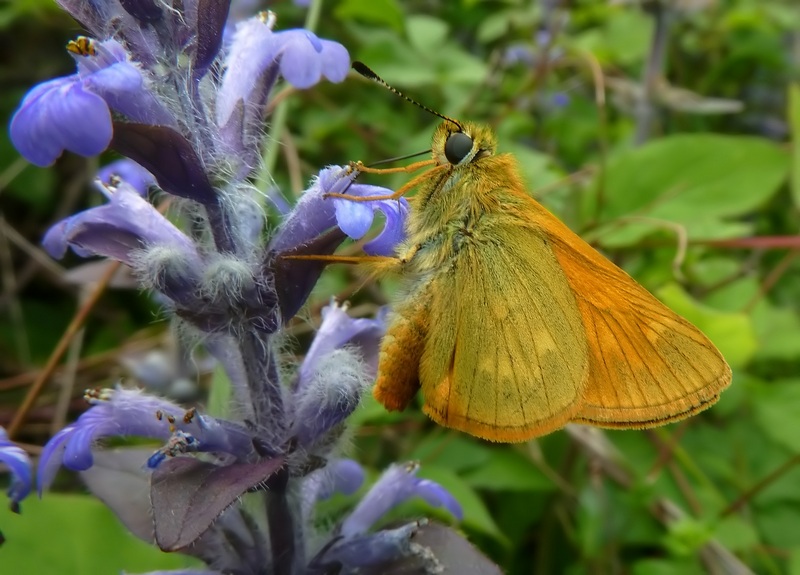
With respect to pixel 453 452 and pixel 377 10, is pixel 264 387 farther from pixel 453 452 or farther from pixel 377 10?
pixel 377 10

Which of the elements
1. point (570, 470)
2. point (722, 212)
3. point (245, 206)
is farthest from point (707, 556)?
point (245, 206)

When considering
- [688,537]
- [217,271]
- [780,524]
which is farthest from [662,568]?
[217,271]

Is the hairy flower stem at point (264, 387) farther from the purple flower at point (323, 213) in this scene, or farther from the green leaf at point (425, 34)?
the green leaf at point (425, 34)

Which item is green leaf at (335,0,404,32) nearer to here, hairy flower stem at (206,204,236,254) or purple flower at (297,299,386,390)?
purple flower at (297,299,386,390)

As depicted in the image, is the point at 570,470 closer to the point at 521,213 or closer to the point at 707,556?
the point at 707,556

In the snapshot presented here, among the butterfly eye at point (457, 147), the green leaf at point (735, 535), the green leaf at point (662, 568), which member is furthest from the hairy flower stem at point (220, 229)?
the green leaf at point (735, 535)

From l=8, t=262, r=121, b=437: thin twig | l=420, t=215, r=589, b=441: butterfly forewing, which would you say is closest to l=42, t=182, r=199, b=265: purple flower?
l=420, t=215, r=589, b=441: butterfly forewing
